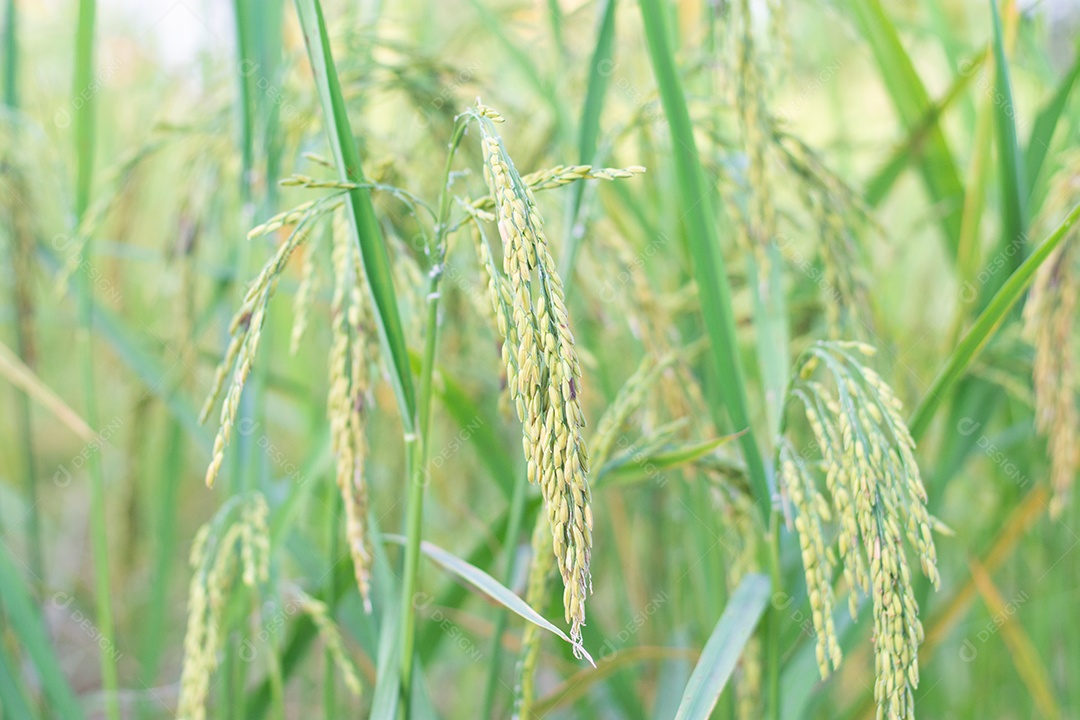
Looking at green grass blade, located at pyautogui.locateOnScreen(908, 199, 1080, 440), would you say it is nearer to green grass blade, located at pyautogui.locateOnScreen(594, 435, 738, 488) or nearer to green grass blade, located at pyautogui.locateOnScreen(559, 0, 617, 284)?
green grass blade, located at pyautogui.locateOnScreen(594, 435, 738, 488)

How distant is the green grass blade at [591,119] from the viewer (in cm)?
78

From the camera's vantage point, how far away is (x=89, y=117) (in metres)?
0.87

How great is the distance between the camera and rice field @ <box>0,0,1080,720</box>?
1.90 feet

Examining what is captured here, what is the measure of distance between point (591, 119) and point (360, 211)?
32 cm

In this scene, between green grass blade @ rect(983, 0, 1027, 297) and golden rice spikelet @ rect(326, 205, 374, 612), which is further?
green grass blade @ rect(983, 0, 1027, 297)

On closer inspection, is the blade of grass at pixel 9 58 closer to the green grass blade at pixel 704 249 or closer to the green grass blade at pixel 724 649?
the green grass blade at pixel 704 249

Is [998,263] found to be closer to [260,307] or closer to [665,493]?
[665,493]

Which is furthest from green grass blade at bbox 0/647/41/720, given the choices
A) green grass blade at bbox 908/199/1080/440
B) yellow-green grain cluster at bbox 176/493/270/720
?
green grass blade at bbox 908/199/1080/440

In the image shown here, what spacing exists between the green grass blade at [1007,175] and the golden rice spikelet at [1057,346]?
0.06m

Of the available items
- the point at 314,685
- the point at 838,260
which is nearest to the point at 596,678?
the point at 838,260

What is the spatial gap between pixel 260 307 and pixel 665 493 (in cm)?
90

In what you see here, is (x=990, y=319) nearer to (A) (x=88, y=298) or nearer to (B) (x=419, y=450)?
(B) (x=419, y=450)

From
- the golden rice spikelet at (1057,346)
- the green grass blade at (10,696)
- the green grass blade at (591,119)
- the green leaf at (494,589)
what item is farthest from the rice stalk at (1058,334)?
the green grass blade at (10,696)

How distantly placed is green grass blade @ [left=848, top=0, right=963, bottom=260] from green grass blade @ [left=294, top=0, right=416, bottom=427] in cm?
61
